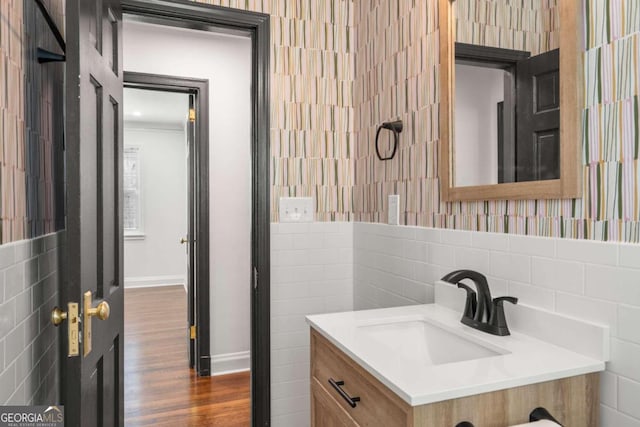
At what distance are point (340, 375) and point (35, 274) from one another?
0.95 metres

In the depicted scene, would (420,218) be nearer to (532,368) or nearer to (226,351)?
(532,368)

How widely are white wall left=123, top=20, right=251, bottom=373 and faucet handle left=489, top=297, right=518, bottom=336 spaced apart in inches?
93.9

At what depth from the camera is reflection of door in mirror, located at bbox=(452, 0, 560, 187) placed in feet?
3.83

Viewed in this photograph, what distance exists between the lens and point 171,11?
197cm

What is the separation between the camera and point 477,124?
4.75 feet

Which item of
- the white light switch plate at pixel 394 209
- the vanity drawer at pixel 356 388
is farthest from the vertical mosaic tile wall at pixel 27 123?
the white light switch plate at pixel 394 209

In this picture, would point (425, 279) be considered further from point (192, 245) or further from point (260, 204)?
point (192, 245)

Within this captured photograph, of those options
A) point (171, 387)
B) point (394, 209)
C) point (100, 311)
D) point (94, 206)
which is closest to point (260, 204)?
point (394, 209)

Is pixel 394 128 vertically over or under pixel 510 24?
under

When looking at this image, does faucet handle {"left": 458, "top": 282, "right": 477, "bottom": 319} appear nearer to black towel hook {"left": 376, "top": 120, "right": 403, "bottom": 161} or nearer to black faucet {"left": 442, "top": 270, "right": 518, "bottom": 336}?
black faucet {"left": 442, "top": 270, "right": 518, "bottom": 336}

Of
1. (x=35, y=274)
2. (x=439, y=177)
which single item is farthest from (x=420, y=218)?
(x=35, y=274)

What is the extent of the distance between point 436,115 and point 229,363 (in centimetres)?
254

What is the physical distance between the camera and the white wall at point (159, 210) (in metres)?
6.55

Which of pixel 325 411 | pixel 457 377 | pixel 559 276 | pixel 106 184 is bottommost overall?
pixel 325 411
